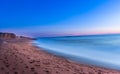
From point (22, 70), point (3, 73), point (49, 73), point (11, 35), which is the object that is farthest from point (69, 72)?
point (11, 35)

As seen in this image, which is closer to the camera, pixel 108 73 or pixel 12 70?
pixel 12 70

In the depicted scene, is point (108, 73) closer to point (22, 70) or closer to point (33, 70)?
point (33, 70)

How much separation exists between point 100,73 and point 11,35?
123578 millimetres

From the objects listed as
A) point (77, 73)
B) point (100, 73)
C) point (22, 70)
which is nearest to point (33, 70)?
point (22, 70)

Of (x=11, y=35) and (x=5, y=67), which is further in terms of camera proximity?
(x=11, y=35)

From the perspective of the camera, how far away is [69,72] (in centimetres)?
1042

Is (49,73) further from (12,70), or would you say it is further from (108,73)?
(108,73)

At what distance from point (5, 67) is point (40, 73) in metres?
2.47

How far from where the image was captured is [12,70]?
986 cm

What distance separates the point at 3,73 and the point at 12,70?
2.21 ft

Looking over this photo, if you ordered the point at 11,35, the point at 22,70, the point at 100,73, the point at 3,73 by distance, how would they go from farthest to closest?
the point at 11,35
the point at 100,73
the point at 22,70
the point at 3,73

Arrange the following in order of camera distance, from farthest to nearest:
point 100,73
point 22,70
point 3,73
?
point 100,73
point 22,70
point 3,73

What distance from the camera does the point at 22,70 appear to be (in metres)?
9.98

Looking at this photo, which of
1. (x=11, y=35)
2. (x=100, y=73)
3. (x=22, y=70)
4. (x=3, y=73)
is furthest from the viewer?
(x=11, y=35)
